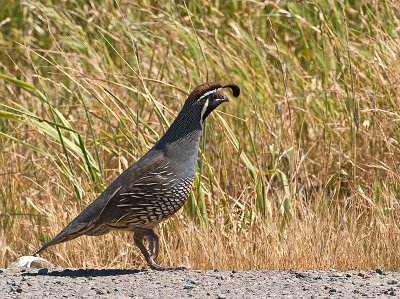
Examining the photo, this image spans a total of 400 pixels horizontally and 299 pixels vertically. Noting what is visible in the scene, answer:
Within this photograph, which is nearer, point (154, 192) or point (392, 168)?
point (154, 192)

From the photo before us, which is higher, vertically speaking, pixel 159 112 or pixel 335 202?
pixel 159 112

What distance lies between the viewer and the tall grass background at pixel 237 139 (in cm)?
587

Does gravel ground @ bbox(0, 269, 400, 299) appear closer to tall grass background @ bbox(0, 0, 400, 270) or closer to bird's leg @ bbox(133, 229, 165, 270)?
bird's leg @ bbox(133, 229, 165, 270)

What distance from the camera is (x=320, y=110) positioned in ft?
24.5

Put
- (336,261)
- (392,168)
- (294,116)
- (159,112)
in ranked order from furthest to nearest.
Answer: (294,116), (392,168), (159,112), (336,261)

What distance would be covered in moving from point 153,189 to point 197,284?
83cm

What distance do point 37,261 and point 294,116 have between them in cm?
239

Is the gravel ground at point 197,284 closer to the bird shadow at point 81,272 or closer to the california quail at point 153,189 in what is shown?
the bird shadow at point 81,272

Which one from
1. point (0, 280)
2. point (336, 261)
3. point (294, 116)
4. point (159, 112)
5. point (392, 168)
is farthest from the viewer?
point (294, 116)

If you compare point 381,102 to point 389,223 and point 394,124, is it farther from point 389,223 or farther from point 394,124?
point 389,223

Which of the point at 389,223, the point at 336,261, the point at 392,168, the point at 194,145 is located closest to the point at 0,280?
the point at 194,145

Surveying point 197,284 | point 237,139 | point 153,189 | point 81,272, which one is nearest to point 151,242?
point 153,189

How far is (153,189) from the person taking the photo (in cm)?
568

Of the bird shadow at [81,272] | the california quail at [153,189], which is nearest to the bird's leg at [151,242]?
the california quail at [153,189]
